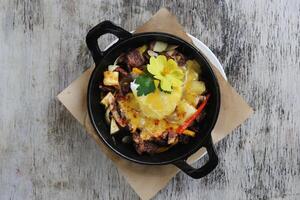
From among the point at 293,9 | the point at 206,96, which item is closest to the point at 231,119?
the point at 206,96

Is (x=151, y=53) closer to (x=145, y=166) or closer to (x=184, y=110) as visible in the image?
(x=184, y=110)

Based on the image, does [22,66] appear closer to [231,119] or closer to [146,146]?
[146,146]

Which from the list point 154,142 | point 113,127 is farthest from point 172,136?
point 113,127

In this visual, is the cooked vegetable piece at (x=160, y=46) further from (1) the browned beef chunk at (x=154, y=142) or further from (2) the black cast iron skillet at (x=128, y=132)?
(1) the browned beef chunk at (x=154, y=142)

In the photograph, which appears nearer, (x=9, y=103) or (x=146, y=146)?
(x=146, y=146)

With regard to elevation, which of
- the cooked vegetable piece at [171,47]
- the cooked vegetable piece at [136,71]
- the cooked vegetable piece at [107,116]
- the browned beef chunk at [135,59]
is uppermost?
the cooked vegetable piece at [171,47]

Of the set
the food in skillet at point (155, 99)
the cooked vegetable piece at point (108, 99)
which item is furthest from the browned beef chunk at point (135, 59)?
the cooked vegetable piece at point (108, 99)
